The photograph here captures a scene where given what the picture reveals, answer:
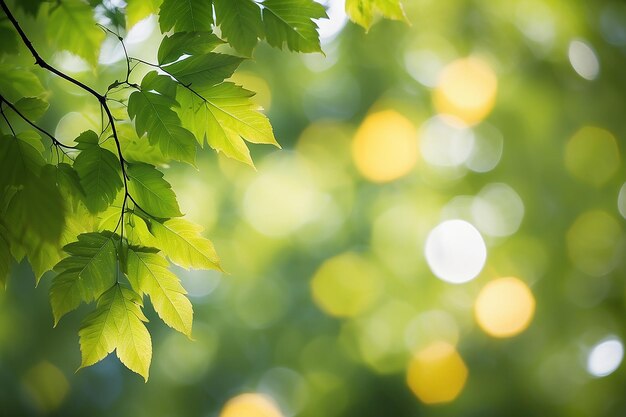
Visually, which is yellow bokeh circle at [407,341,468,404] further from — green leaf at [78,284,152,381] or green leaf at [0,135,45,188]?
green leaf at [0,135,45,188]

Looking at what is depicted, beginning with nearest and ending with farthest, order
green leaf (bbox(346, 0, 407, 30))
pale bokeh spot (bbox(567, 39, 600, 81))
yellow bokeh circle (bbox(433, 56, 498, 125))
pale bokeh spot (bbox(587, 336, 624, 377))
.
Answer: green leaf (bbox(346, 0, 407, 30)) < pale bokeh spot (bbox(587, 336, 624, 377)) < pale bokeh spot (bbox(567, 39, 600, 81)) < yellow bokeh circle (bbox(433, 56, 498, 125))

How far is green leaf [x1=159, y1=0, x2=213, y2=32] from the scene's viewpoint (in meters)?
0.61

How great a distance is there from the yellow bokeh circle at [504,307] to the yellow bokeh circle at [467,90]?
1.10 m

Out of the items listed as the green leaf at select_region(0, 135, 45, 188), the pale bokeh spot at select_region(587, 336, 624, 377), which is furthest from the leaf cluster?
the pale bokeh spot at select_region(587, 336, 624, 377)

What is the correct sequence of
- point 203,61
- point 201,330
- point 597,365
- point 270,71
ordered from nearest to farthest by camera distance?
1. point 203,61
2. point 597,365
3. point 201,330
4. point 270,71

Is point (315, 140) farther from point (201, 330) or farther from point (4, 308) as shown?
point (4, 308)

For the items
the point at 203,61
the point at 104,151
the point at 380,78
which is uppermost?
the point at 380,78

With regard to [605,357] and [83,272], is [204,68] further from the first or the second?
[605,357]

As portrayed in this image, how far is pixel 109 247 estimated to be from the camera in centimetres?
60

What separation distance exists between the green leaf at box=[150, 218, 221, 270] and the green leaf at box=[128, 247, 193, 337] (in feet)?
0.07

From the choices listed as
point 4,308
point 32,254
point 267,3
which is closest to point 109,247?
point 32,254

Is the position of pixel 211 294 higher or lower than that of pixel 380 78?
lower

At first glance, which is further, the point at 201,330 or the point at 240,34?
the point at 201,330

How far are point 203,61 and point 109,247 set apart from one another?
0.75 ft
